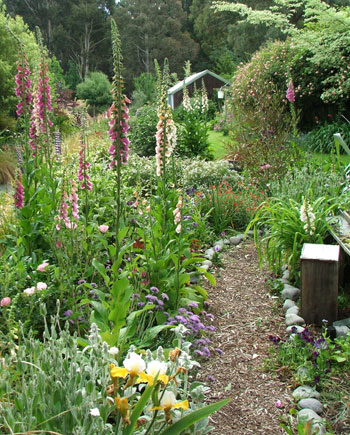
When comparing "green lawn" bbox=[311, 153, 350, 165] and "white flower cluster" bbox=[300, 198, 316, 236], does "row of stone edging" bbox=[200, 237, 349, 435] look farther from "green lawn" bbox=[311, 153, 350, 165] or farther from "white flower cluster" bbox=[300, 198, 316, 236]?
"green lawn" bbox=[311, 153, 350, 165]

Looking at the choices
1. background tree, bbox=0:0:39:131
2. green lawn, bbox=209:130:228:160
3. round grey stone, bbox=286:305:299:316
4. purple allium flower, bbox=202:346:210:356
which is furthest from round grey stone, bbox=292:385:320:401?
background tree, bbox=0:0:39:131

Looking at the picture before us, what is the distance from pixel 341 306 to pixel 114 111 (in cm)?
253

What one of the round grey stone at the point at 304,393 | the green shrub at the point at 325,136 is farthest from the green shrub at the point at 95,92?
the round grey stone at the point at 304,393

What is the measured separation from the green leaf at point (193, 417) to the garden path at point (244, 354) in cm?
92

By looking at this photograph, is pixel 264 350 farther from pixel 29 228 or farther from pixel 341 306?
pixel 29 228

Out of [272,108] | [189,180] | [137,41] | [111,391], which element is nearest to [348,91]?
[272,108]

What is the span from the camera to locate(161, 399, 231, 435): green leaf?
66.8 inches

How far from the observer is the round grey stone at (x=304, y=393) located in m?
2.88

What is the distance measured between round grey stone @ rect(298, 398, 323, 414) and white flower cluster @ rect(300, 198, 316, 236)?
172 centimetres

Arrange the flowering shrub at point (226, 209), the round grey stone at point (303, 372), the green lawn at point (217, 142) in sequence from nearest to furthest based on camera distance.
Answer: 1. the round grey stone at point (303, 372)
2. the flowering shrub at point (226, 209)
3. the green lawn at point (217, 142)

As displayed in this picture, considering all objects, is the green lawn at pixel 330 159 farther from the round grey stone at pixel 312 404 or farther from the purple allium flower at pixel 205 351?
the round grey stone at pixel 312 404

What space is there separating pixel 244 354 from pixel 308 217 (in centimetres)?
137

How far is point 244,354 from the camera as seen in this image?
347cm

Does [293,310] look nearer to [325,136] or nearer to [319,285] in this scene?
[319,285]
